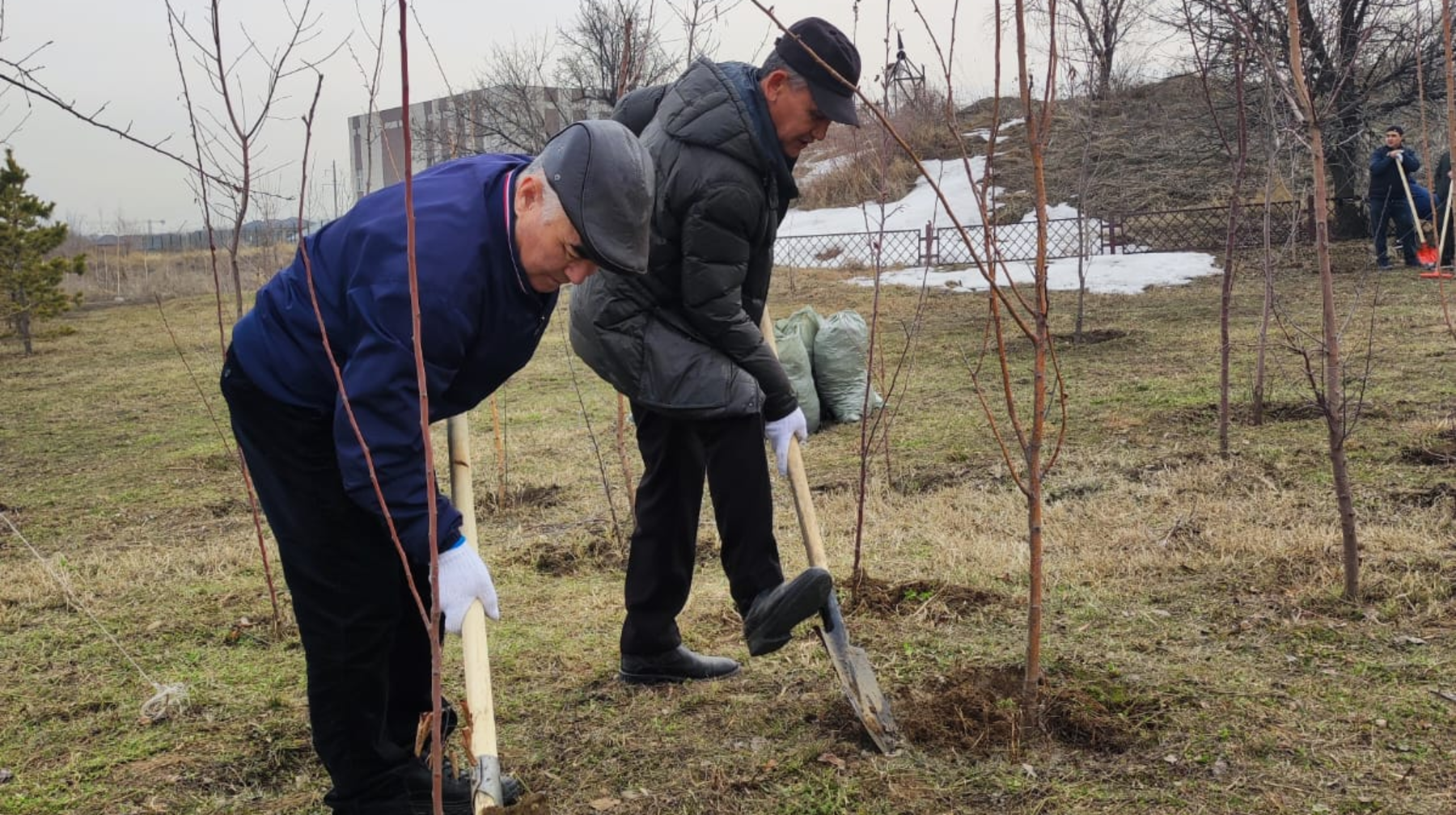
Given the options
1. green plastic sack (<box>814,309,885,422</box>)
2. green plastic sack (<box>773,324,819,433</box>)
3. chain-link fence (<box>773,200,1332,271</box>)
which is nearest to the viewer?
green plastic sack (<box>773,324,819,433</box>)

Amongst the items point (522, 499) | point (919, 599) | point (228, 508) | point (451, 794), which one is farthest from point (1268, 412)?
point (228, 508)

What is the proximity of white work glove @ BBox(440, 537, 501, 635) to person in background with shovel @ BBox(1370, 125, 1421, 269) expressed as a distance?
11913mm

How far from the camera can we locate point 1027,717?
2.58 meters

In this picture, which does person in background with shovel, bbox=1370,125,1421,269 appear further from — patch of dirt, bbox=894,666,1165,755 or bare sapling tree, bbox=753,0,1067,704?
bare sapling tree, bbox=753,0,1067,704

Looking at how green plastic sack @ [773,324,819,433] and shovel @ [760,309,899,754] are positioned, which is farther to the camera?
green plastic sack @ [773,324,819,433]

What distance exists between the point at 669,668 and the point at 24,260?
49.6 ft

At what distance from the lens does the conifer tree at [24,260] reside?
14.9 m

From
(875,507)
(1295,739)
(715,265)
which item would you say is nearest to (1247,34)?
(715,265)

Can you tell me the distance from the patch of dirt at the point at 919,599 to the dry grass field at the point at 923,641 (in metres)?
0.01

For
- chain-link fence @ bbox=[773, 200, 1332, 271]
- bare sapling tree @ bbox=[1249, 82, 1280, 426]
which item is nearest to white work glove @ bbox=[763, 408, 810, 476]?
bare sapling tree @ bbox=[1249, 82, 1280, 426]

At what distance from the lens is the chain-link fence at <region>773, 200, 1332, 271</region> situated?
1673cm

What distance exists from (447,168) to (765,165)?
905 millimetres

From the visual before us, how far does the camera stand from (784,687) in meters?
3.08

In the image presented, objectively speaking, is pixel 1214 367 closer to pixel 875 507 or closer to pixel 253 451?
pixel 875 507
